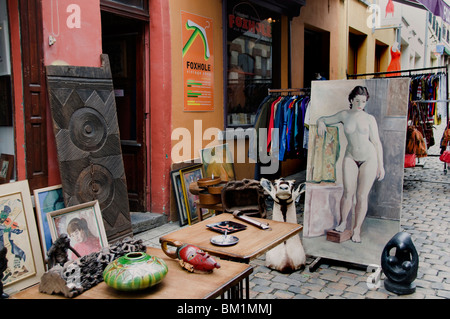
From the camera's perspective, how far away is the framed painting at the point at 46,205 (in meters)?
3.71

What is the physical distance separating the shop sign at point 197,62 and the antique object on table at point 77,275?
373 cm

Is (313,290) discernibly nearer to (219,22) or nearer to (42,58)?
(42,58)

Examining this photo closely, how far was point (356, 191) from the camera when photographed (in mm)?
4125

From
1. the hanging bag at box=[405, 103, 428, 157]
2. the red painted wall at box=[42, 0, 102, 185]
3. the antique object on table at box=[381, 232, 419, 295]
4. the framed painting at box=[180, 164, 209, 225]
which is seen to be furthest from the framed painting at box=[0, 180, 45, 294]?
the hanging bag at box=[405, 103, 428, 157]

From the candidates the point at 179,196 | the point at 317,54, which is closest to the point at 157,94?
the point at 179,196

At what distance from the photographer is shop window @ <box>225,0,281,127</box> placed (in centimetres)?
698

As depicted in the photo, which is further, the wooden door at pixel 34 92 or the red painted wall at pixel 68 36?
the red painted wall at pixel 68 36

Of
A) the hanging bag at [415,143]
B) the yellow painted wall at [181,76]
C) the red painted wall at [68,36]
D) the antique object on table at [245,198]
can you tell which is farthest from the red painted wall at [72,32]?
the hanging bag at [415,143]

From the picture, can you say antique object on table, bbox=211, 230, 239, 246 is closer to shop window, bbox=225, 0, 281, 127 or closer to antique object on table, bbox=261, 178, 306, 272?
antique object on table, bbox=261, 178, 306, 272

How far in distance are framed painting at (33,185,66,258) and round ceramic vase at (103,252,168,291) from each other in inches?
75.4

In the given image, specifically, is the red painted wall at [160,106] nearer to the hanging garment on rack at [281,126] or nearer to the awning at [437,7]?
the hanging garment on rack at [281,126]
